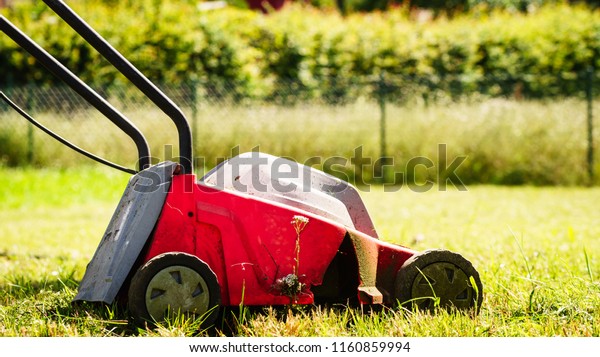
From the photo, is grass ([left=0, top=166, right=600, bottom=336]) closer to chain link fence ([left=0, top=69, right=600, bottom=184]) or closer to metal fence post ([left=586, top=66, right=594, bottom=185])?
metal fence post ([left=586, top=66, right=594, bottom=185])

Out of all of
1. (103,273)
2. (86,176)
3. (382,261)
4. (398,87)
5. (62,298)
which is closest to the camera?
(103,273)

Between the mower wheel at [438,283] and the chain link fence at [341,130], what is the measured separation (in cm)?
688

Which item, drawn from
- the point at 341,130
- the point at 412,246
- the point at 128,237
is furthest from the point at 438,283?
the point at 341,130

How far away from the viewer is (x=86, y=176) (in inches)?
371

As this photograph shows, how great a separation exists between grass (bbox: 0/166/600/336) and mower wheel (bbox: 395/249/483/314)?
0.24 ft

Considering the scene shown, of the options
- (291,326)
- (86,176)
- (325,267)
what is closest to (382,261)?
(325,267)

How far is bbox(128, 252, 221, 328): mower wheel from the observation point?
2502 millimetres

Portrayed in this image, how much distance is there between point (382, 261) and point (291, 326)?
0.42 meters

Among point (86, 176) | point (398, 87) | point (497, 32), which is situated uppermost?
point (497, 32)

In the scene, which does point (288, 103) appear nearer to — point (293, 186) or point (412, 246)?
point (412, 246)

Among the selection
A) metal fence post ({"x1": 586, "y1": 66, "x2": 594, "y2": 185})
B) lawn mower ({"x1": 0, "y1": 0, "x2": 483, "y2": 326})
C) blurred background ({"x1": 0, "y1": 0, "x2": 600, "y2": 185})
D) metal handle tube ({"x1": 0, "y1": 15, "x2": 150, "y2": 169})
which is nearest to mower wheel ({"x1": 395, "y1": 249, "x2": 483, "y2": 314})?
lawn mower ({"x1": 0, "y1": 0, "x2": 483, "y2": 326})

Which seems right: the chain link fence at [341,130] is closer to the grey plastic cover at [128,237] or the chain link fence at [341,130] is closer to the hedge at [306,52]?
the hedge at [306,52]

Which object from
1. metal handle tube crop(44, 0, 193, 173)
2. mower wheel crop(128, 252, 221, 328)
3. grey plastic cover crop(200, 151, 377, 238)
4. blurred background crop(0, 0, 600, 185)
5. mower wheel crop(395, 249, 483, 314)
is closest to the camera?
mower wheel crop(128, 252, 221, 328)

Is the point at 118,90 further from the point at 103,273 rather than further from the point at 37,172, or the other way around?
the point at 103,273
